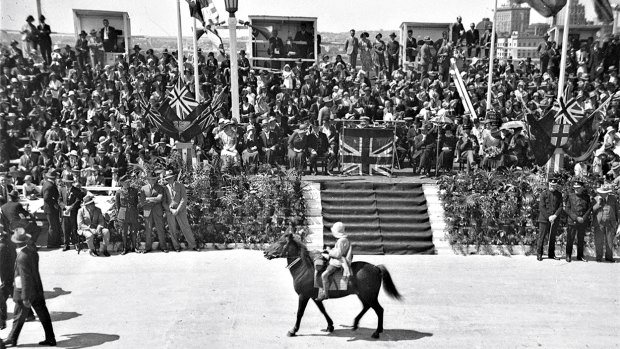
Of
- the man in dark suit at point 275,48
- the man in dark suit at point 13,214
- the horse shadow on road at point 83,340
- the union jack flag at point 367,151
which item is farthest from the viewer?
the man in dark suit at point 275,48

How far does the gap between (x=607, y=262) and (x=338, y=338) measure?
7460mm

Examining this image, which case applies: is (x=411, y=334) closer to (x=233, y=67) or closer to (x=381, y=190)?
(x=381, y=190)

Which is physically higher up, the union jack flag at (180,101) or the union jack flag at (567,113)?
the union jack flag at (180,101)

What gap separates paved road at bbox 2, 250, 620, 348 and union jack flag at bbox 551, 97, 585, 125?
3.60 meters

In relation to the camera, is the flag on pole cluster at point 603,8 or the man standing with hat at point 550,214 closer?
the man standing with hat at point 550,214

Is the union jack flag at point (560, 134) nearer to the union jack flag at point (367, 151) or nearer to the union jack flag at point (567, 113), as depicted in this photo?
the union jack flag at point (567, 113)

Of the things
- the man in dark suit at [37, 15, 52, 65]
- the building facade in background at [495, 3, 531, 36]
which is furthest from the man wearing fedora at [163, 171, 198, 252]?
the building facade in background at [495, 3, 531, 36]

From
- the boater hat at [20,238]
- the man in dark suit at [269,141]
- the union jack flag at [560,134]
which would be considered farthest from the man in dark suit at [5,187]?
the union jack flag at [560,134]

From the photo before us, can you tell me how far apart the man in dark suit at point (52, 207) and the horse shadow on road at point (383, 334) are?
24.5ft

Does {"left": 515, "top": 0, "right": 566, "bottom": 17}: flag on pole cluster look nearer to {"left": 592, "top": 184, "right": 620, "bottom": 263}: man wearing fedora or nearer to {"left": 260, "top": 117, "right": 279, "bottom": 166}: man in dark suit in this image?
{"left": 592, "top": 184, "right": 620, "bottom": 263}: man wearing fedora

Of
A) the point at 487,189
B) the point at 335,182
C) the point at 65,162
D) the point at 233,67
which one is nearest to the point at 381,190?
the point at 335,182

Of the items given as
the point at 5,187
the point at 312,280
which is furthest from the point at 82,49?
the point at 312,280

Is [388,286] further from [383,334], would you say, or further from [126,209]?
[126,209]

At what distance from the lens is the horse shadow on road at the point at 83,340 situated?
9.77 m
